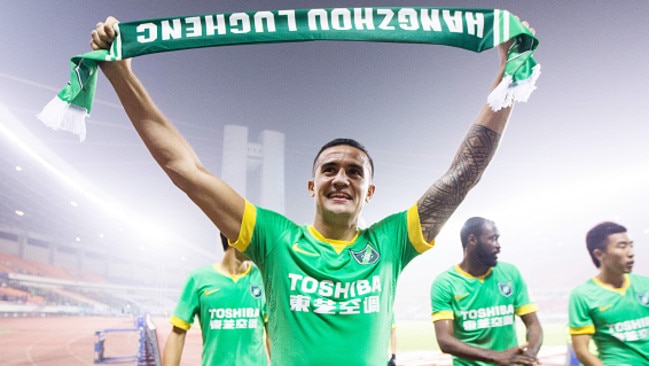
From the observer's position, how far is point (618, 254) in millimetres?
4188

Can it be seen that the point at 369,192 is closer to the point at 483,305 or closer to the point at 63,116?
the point at 63,116

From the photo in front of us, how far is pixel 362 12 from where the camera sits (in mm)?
2221

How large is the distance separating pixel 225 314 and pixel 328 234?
6.71 ft

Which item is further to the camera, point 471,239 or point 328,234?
point 471,239

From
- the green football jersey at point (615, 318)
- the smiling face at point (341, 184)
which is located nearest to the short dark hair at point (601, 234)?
the green football jersey at point (615, 318)

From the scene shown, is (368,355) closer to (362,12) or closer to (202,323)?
(362,12)

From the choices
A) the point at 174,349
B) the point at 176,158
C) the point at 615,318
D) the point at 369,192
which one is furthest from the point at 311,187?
the point at 615,318

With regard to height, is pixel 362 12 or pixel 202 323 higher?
pixel 362 12

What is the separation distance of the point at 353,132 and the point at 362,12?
1175 inches

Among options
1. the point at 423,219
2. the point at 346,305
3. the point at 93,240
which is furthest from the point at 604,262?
the point at 93,240

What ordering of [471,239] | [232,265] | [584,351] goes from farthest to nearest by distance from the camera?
[471,239], [232,265], [584,351]

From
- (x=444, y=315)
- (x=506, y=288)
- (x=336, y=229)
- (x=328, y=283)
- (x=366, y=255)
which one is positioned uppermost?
(x=336, y=229)

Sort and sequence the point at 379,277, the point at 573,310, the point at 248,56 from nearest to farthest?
1. the point at 379,277
2. the point at 573,310
3. the point at 248,56

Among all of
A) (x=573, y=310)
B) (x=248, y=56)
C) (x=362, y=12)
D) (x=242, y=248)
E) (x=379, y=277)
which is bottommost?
(x=573, y=310)
